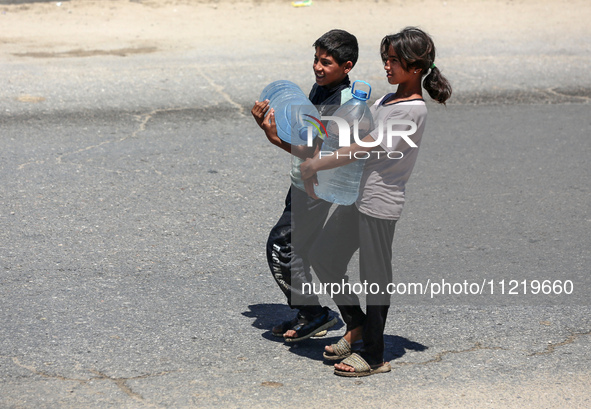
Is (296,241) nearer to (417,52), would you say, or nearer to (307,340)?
(307,340)

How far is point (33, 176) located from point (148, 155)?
1.09 metres

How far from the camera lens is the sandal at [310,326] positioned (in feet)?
14.0

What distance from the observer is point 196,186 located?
661 cm

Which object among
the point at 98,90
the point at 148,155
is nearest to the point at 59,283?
the point at 148,155

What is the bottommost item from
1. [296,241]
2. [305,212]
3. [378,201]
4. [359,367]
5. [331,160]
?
[359,367]

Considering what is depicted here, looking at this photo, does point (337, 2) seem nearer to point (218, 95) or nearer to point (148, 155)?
point (218, 95)

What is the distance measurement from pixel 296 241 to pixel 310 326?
0.51 m

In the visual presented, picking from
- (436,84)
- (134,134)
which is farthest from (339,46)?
(134,134)

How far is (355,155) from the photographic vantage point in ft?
12.1

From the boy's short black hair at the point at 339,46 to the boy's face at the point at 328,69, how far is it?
0.07 ft

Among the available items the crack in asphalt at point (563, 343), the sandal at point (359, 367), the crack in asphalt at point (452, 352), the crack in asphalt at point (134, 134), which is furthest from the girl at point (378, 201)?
the crack in asphalt at point (134, 134)

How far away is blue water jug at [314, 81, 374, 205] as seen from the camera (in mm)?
3742

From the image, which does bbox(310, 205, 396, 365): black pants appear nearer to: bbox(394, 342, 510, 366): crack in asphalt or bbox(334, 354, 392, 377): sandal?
bbox(334, 354, 392, 377): sandal

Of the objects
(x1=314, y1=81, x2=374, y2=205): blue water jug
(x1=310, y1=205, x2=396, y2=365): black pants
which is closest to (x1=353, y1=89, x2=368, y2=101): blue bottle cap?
(x1=314, y1=81, x2=374, y2=205): blue water jug
